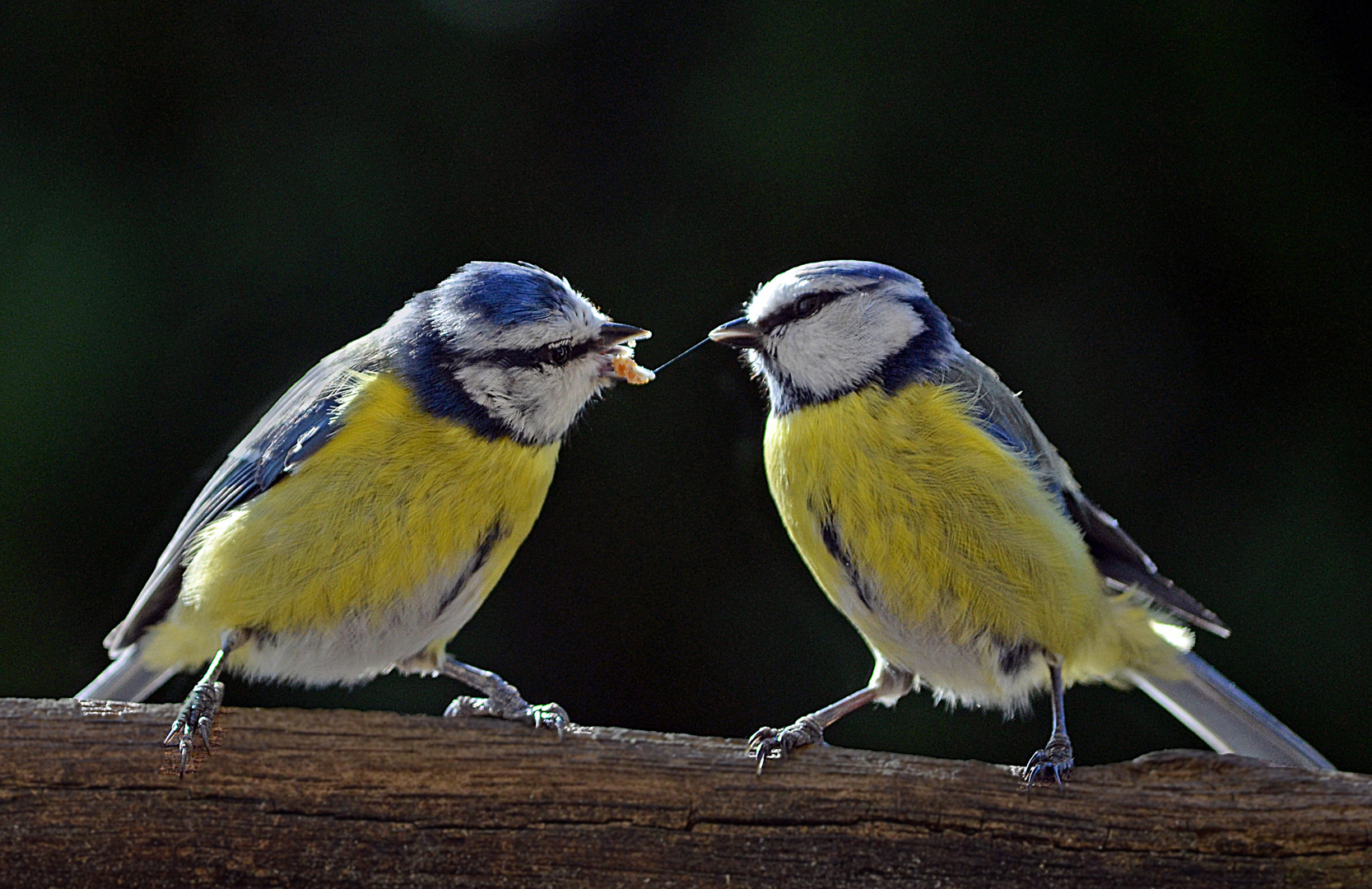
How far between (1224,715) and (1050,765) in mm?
377

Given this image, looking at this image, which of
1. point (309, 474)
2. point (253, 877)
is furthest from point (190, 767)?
point (309, 474)

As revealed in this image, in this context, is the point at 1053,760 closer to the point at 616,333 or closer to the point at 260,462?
the point at 616,333

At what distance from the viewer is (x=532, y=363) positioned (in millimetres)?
1431

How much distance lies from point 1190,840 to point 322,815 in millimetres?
902

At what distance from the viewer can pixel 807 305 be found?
1.41 metres

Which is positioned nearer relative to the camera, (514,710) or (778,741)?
(778,741)

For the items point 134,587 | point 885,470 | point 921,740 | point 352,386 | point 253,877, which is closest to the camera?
point 253,877

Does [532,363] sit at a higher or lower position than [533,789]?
higher

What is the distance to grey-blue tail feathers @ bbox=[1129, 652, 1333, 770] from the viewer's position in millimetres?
1543

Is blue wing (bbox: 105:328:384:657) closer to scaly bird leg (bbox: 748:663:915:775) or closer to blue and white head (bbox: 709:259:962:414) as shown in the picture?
blue and white head (bbox: 709:259:962:414)

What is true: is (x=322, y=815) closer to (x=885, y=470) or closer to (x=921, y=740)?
(x=885, y=470)

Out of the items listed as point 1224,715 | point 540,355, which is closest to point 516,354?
point 540,355

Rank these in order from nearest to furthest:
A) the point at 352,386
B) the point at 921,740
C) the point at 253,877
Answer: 1. the point at 253,877
2. the point at 352,386
3. the point at 921,740

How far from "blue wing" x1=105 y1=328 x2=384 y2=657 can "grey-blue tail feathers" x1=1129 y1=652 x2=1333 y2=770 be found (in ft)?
3.53
